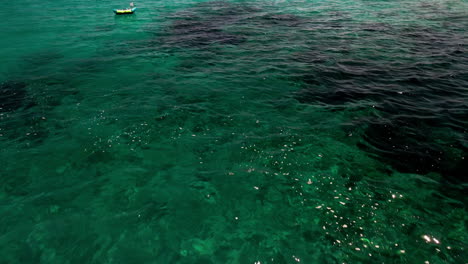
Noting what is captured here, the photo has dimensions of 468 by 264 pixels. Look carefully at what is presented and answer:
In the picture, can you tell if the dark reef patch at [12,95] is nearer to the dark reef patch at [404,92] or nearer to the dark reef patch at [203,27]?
the dark reef patch at [203,27]

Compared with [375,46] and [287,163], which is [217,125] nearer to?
[287,163]

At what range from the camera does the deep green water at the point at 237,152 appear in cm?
715

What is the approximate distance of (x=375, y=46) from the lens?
20531 mm

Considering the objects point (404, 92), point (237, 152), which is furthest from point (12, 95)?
point (404, 92)

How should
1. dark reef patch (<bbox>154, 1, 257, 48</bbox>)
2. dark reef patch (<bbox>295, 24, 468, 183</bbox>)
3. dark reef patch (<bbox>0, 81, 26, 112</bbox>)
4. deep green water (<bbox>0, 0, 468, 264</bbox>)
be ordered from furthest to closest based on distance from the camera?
dark reef patch (<bbox>154, 1, 257, 48</bbox>), dark reef patch (<bbox>0, 81, 26, 112</bbox>), dark reef patch (<bbox>295, 24, 468, 183</bbox>), deep green water (<bbox>0, 0, 468, 264</bbox>)

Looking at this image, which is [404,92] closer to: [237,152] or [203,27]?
[237,152]

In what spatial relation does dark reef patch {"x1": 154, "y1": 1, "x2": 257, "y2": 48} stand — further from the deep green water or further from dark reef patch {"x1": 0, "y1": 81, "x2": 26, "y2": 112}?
dark reef patch {"x1": 0, "y1": 81, "x2": 26, "y2": 112}

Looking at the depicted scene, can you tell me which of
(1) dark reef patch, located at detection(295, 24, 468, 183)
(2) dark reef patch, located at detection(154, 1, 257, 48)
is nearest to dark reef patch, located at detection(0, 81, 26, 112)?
(2) dark reef patch, located at detection(154, 1, 257, 48)

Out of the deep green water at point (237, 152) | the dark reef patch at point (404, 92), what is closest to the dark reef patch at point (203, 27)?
the deep green water at point (237, 152)

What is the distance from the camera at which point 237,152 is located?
10297 mm

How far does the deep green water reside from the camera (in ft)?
23.5

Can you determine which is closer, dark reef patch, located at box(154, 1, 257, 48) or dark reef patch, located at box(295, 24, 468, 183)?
dark reef patch, located at box(295, 24, 468, 183)

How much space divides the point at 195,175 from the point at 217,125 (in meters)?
3.32

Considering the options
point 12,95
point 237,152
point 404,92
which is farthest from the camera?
point 12,95
